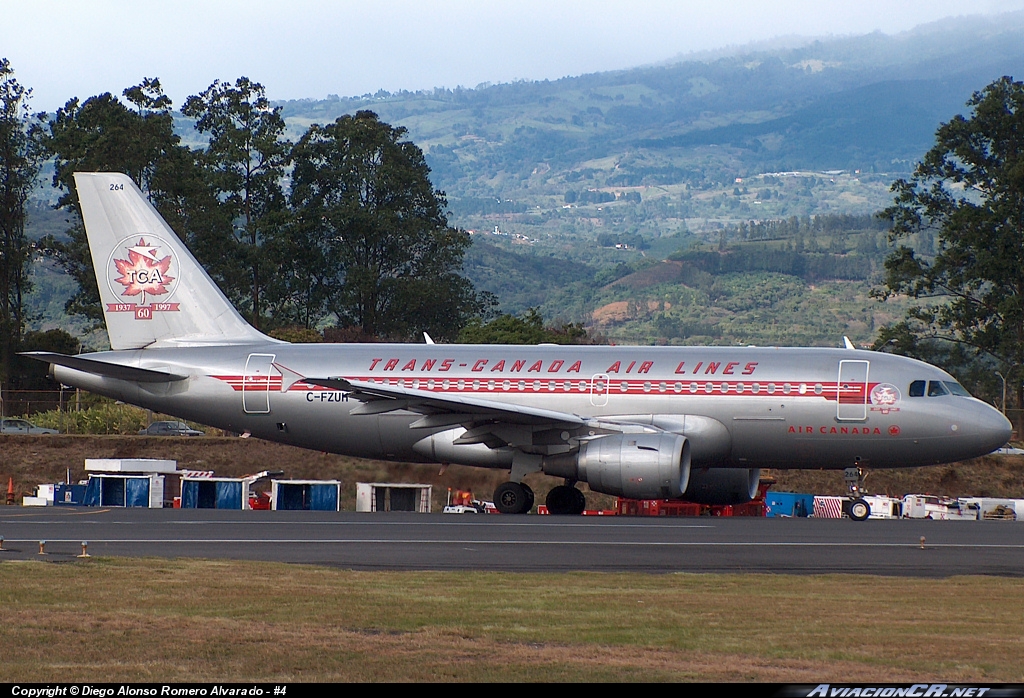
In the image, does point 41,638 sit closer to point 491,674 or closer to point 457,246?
point 491,674

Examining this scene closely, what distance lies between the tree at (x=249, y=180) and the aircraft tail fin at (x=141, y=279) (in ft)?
153

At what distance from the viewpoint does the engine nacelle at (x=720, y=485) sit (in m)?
28.8

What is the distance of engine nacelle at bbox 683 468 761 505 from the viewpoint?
94.6 feet

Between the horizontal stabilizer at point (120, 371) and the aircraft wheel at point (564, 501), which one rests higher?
the horizontal stabilizer at point (120, 371)

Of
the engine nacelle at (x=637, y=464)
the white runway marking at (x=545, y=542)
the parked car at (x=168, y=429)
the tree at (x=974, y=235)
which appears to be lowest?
the parked car at (x=168, y=429)

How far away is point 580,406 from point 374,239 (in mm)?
60581

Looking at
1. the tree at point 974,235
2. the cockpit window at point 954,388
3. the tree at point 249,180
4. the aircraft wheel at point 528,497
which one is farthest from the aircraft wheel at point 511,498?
the tree at point 249,180

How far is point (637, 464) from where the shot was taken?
Answer: 25062 mm

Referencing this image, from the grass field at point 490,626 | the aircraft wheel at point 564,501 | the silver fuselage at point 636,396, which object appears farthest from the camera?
the aircraft wheel at point 564,501

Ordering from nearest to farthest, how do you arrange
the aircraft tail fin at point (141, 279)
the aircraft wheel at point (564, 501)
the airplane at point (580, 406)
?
the airplane at point (580, 406) → the aircraft wheel at point (564, 501) → the aircraft tail fin at point (141, 279)

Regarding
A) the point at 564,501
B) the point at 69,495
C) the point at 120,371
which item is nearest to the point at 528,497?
the point at 564,501

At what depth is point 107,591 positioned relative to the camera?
43.2ft

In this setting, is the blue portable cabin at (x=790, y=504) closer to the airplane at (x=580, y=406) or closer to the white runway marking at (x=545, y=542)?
the airplane at (x=580, y=406)

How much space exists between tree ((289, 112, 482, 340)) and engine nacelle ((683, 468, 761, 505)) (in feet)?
174
